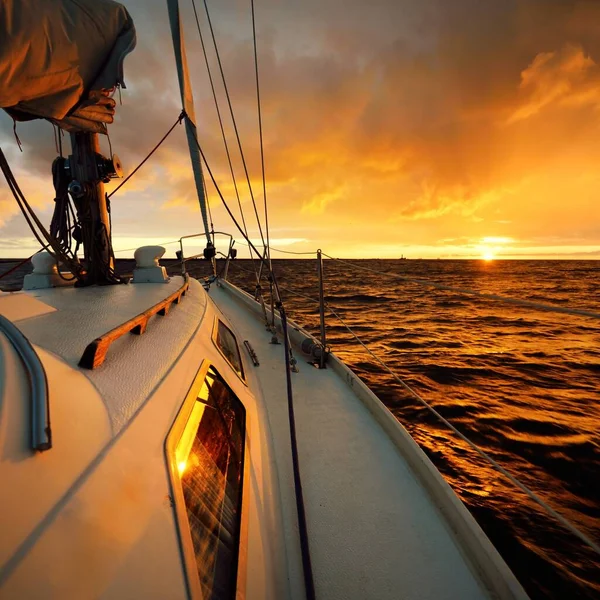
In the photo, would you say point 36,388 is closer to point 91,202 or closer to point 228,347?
point 228,347

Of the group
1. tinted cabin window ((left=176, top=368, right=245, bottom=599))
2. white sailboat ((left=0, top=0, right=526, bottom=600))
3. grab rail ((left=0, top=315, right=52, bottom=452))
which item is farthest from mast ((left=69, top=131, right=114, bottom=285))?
grab rail ((left=0, top=315, right=52, bottom=452))

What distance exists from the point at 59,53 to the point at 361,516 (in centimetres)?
345

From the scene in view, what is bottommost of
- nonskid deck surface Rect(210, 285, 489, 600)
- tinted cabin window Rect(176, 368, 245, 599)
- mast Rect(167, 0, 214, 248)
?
nonskid deck surface Rect(210, 285, 489, 600)

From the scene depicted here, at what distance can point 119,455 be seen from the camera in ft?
3.72

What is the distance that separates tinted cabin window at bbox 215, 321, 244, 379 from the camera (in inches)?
135

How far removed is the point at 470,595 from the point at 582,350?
11299 mm

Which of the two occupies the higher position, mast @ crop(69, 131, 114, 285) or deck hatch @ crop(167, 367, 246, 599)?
mast @ crop(69, 131, 114, 285)

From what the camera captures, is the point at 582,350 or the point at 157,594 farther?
the point at 582,350

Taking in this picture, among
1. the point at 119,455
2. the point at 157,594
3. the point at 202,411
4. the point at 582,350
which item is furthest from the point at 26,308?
the point at 582,350

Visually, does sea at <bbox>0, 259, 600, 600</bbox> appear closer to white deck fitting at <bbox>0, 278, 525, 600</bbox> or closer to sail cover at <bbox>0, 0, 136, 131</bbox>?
white deck fitting at <bbox>0, 278, 525, 600</bbox>

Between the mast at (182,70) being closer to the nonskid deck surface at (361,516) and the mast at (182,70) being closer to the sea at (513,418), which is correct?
the sea at (513,418)

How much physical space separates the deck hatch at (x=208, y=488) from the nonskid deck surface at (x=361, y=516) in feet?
1.63

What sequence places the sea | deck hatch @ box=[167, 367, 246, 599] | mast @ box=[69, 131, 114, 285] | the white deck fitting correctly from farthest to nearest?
mast @ box=[69, 131, 114, 285], the sea, deck hatch @ box=[167, 367, 246, 599], the white deck fitting

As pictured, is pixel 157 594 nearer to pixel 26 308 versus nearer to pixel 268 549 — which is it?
pixel 268 549
